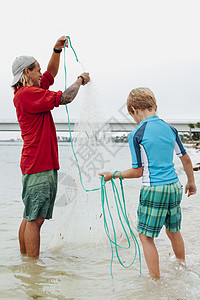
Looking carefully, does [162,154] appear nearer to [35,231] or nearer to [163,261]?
[163,261]

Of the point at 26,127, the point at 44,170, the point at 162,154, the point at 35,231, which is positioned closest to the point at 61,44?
the point at 26,127

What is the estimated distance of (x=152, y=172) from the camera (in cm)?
215

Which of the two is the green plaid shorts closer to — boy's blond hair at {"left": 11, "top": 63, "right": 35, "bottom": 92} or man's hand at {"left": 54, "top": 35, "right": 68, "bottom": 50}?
boy's blond hair at {"left": 11, "top": 63, "right": 35, "bottom": 92}

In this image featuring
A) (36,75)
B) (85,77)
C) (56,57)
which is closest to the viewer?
(36,75)

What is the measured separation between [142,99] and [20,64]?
48.1 inches

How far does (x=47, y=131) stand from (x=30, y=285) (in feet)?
4.22

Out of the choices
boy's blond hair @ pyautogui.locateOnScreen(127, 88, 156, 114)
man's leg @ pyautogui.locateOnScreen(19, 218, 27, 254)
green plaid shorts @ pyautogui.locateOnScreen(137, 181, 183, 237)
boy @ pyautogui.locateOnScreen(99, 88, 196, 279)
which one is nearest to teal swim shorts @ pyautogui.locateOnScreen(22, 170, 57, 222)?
man's leg @ pyautogui.locateOnScreen(19, 218, 27, 254)

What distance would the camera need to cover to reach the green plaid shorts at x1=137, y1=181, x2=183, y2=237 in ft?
6.98

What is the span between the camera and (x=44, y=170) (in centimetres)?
269

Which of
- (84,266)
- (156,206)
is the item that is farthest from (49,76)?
(84,266)

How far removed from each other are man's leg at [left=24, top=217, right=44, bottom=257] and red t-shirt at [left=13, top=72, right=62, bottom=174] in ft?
1.53

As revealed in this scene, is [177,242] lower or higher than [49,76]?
lower

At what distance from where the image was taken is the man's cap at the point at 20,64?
2.71 metres

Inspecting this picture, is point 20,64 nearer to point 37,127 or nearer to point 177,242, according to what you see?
point 37,127
